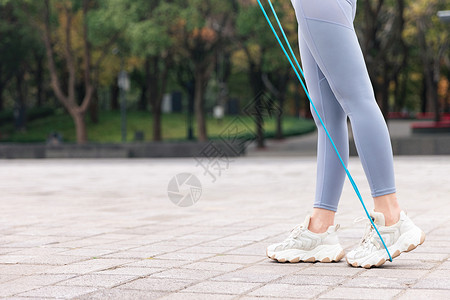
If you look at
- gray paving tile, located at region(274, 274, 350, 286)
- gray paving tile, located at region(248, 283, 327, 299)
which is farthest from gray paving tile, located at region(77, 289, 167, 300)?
gray paving tile, located at region(274, 274, 350, 286)

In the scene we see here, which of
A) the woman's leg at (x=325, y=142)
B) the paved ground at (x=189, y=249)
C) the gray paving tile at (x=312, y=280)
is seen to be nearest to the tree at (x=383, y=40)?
the paved ground at (x=189, y=249)

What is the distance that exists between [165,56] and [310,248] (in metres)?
29.1

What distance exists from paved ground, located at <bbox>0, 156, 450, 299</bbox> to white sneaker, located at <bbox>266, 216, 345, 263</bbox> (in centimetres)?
5

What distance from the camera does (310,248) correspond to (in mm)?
4074

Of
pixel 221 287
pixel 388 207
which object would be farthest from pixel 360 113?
pixel 221 287

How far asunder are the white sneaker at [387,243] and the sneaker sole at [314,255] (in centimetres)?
20

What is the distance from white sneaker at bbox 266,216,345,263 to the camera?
4.05 metres

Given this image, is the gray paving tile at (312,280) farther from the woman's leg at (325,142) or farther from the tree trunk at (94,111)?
the tree trunk at (94,111)

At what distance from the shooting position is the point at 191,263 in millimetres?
4188

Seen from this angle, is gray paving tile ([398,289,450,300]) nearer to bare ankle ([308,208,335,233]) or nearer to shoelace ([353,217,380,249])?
shoelace ([353,217,380,249])

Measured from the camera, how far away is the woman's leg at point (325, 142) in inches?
160

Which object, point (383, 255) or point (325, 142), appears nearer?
point (383, 255)

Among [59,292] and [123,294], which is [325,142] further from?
[59,292]

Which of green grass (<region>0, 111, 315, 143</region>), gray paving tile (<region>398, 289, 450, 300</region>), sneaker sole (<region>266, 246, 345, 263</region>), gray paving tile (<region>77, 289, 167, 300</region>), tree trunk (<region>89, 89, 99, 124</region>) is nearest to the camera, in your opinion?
gray paving tile (<region>398, 289, 450, 300</region>)
